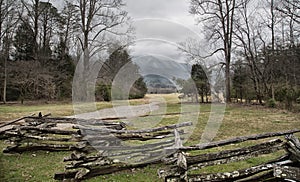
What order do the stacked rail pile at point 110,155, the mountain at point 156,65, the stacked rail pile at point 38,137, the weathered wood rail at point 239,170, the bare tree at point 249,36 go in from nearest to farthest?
the weathered wood rail at point 239,170 → the stacked rail pile at point 110,155 → the stacked rail pile at point 38,137 → the mountain at point 156,65 → the bare tree at point 249,36

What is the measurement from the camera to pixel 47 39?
2727 cm

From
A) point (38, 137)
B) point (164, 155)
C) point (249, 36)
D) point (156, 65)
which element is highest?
point (249, 36)

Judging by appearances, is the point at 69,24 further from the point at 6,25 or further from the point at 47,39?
the point at 6,25

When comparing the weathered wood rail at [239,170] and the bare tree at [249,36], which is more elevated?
the bare tree at [249,36]

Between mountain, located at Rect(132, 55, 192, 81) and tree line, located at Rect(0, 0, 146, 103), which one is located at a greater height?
tree line, located at Rect(0, 0, 146, 103)

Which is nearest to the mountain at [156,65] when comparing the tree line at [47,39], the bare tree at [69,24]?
the tree line at [47,39]

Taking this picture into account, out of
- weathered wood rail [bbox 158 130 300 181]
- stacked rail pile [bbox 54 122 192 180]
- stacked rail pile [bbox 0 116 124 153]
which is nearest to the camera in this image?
weathered wood rail [bbox 158 130 300 181]

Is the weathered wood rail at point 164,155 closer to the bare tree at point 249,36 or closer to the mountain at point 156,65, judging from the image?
the mountain at point 156,65

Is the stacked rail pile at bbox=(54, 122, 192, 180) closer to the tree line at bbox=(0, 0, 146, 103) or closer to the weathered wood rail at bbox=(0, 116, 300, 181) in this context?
the weathered wood rail at bbox=(0, 116, 300, 181)

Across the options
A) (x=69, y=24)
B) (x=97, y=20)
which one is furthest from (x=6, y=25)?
(x=97, y=20)

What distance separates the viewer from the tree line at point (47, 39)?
21750 millimetres

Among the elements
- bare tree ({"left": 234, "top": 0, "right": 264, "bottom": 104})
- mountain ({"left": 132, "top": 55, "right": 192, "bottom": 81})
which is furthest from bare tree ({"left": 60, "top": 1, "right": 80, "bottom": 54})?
mountain ({"left": 132, "top": 55, "right": 192, "bottom": 81})

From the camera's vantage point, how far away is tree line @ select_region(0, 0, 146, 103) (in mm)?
21750

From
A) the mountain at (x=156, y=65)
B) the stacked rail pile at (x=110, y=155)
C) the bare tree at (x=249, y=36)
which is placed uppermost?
the bare tree at (x=249, y=36)
